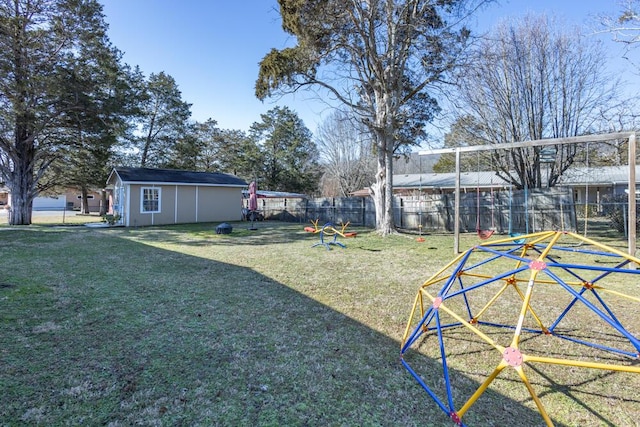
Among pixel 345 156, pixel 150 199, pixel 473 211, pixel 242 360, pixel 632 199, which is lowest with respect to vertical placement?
pixel 242 360

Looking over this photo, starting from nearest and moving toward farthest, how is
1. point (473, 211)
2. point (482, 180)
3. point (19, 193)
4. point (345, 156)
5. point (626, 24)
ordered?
1. point (626, 24)
2. point (473, 211)
3. point (19, 193)
4. point (482, 180)
5. point (345, 156)

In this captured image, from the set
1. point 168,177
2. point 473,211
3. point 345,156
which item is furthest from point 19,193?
point 345,156

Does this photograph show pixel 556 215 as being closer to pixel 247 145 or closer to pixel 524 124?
pixel 524 124

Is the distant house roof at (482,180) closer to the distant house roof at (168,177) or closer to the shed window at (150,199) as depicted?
the distant house roof at (168,177)

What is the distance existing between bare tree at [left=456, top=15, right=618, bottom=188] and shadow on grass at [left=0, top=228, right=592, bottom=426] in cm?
1185

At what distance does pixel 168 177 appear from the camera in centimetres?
1802

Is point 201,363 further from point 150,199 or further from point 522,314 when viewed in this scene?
point 150,199

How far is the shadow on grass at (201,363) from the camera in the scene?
2162 millimetres

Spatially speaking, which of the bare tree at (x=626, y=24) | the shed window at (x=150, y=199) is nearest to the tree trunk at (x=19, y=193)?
the shed window at (x=150, y=199)

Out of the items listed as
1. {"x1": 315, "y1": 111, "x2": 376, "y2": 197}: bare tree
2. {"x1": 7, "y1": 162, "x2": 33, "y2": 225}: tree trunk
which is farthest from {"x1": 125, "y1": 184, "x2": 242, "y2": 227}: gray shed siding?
{"x1": 315, "y1": 111, "x2": 376, "y2": 197}: bare tree

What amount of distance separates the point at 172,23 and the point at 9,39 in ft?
27.8

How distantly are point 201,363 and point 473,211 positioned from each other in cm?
1405

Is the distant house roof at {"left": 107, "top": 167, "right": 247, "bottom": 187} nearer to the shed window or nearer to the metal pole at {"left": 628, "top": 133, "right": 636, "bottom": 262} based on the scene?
the shed window

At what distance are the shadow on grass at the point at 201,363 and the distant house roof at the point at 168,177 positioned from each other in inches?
489
